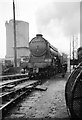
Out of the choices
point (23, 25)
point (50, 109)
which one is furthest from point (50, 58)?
point (23, 25)

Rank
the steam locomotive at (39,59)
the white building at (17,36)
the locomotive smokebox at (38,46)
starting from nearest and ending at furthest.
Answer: the steam locomotive at (39,59)
the locomotive smokebox at (38,46)
the white building at (17,36)

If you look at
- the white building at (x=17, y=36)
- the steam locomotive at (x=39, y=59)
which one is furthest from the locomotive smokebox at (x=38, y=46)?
the white building at (x=17, y=36)

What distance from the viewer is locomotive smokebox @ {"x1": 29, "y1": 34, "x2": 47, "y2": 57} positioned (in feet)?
50.4

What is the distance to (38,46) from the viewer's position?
51.0ft

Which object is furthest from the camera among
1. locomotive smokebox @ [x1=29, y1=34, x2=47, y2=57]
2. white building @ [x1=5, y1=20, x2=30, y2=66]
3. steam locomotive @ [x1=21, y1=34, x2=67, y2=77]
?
white building @ [x1=5, y1=20, x2=30, y2=66]

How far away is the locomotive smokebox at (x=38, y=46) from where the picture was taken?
605 inches

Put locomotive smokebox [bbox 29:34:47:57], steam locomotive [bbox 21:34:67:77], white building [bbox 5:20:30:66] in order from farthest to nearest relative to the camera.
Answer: white building [bbox 5:20:30:66], locomotive smokebox [bbox 29:34:47:57], steam locomotive [bbox 21:34:67:77]

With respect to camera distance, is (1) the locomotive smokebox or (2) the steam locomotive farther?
(1) the locomotive smokebox

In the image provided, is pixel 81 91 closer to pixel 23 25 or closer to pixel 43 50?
pixel 43 50

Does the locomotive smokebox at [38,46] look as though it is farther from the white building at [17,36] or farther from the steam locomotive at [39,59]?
the white building at [17,36]

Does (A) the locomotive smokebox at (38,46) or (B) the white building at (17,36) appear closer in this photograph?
(A) the locomotive smokebox at (38,46)

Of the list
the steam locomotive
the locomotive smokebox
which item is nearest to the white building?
the locomotive smokebox

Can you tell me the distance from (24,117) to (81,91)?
1.65 m

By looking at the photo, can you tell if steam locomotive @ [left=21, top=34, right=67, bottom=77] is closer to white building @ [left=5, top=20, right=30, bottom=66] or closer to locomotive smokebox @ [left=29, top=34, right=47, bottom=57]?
locomotive smokebox @ [left=29, top=34, right=47, bottom=57]
